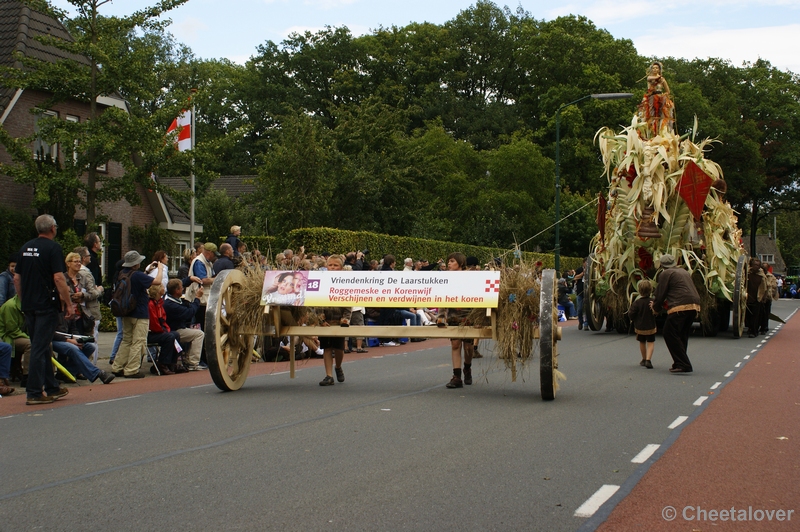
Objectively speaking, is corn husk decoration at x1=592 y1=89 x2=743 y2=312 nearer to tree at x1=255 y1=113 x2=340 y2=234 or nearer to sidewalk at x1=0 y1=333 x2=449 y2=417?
sidewalk at x1=0 y1=333 x2=449 y2=417

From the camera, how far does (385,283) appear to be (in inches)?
403

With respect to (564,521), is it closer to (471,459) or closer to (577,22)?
(471,459)

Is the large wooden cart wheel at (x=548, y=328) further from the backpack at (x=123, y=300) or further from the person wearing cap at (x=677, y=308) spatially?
the backpack at (x=123, y=300)

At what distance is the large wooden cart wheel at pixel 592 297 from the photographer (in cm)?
2095

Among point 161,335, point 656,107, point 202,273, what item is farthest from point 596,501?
point 656,107

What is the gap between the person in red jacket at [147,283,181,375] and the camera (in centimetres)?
1370

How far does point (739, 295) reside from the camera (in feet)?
64.7

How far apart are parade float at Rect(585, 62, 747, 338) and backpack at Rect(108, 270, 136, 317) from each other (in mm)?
11250

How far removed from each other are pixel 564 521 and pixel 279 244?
20867 millimetres

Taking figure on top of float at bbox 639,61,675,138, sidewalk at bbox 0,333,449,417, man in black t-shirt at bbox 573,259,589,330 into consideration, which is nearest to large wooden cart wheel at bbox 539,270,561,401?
sidewalk at bbox 0,333,449,417

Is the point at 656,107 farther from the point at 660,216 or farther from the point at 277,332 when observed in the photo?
the point at 277,332

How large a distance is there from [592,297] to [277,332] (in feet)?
41.4

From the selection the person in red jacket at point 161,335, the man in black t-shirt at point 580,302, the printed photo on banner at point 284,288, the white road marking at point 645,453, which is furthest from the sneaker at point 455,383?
the man in black t-shirt at point 580,302

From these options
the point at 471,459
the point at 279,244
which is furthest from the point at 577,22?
the point at 471,459
